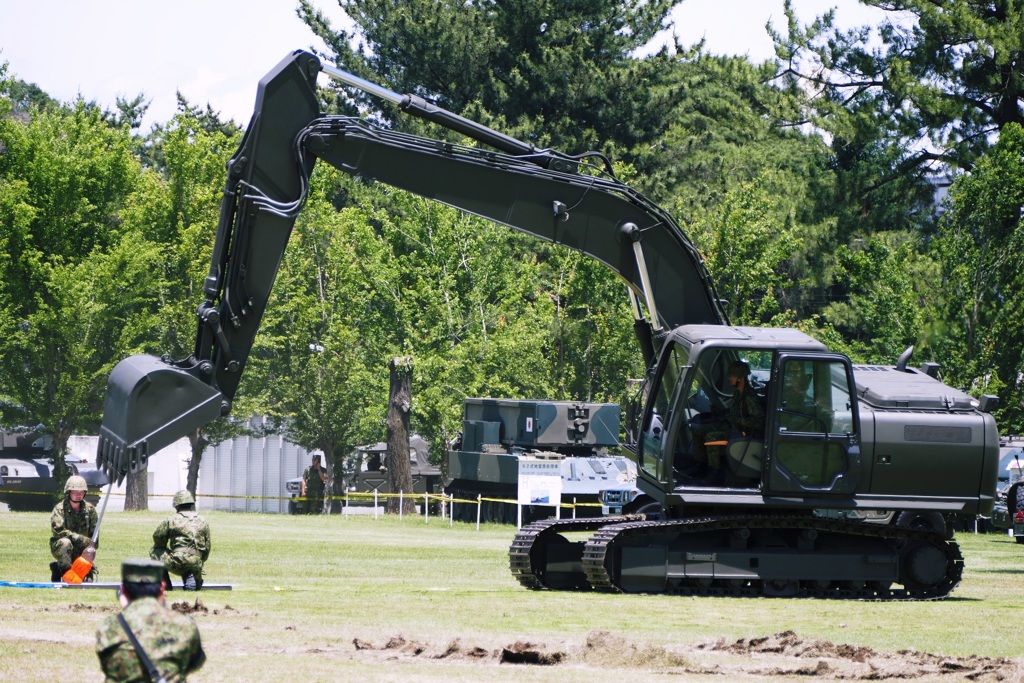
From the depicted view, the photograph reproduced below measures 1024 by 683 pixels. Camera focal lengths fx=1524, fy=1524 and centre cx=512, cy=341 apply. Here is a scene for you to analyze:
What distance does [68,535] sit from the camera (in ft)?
61.7

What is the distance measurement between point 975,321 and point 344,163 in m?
25.6

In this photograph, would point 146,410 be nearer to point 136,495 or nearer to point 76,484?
point 76,484

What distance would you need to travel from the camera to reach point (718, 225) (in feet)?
→ 152

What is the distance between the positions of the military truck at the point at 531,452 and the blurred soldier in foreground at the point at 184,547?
18001 mm

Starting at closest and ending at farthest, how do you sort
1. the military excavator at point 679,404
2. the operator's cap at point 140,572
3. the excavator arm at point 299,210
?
the operator's cap at point 140,572, the excavator arm at point 299,210, the military excavator at point 679,404

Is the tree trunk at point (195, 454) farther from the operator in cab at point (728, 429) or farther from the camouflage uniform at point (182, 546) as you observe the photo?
the operator in cab at point (728, 429)

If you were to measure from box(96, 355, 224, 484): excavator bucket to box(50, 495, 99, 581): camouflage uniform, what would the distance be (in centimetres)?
245

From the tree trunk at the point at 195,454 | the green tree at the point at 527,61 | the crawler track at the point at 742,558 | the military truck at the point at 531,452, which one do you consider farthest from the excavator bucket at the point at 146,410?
the green tree at the point at 527,61

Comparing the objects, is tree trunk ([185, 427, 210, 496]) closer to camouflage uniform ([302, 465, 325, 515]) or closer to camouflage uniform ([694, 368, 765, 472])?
camouflage uniform ([302, 465, 325, 515])

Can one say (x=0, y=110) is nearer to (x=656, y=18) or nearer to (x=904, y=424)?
(x=656, y=18)

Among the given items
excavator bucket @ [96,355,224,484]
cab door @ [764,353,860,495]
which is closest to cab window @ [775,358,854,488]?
cab door @ [764,353,860,495]

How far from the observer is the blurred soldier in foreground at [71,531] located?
61.4ft

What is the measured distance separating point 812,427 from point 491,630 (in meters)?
5.52

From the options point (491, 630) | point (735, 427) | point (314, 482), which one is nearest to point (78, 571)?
point (491, 630)
